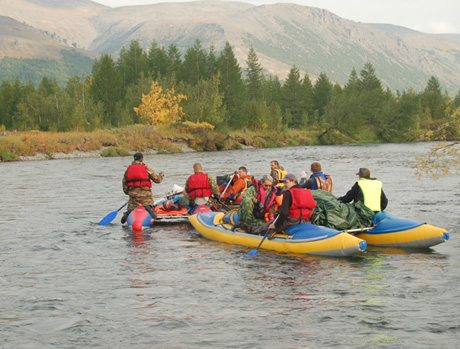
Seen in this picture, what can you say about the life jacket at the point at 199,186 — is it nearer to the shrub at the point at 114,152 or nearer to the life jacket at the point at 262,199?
the life jacket at the point at 262,199

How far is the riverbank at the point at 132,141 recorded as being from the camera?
49906 mm

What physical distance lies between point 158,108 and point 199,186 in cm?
5339

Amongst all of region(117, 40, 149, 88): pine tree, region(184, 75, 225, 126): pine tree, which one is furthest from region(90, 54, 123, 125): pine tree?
region(184, 75, 225, 126): pine tree

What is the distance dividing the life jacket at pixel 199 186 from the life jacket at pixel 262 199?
3043 millimetres

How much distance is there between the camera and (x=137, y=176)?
1677 centimetres

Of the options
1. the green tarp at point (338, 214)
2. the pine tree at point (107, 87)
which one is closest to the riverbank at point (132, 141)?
the pine tree at point (107, 87)

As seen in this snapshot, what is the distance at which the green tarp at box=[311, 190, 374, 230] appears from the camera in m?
13.4

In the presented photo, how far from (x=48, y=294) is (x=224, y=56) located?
84501 mm

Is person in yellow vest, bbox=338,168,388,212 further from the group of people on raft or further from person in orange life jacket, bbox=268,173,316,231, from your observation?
person in orange life jacket, bbox=268,173,316,231

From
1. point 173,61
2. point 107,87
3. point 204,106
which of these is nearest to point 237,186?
point 204,106

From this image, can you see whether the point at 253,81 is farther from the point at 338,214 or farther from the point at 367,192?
the point at 338,214

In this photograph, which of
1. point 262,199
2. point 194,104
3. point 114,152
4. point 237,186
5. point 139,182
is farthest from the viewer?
point 194,104

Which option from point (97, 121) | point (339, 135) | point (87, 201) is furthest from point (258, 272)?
point (339, 135)

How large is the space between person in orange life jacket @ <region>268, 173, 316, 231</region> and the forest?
55.0 meters
